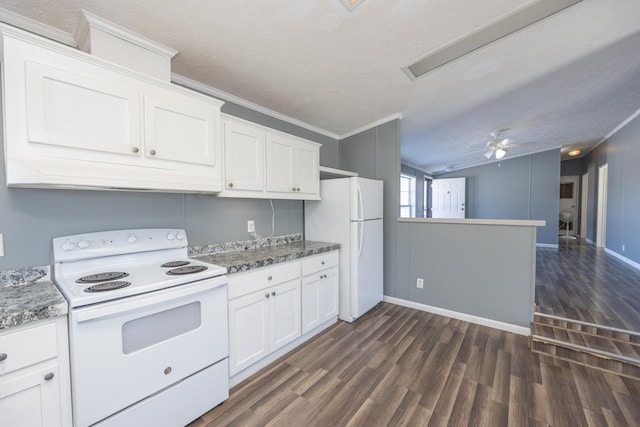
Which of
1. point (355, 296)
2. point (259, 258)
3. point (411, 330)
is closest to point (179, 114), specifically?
point (259, 258)

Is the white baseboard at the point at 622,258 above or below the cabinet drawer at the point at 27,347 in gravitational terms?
below

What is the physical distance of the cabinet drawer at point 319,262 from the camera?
92.4 inches

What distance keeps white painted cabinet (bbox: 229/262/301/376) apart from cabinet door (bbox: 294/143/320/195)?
86 cm

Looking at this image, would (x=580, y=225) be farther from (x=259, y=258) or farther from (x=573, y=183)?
(x=259, y=258)

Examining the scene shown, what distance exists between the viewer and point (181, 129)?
5.48 feet

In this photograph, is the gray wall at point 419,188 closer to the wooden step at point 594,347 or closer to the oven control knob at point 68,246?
the wooden step at point 594,347

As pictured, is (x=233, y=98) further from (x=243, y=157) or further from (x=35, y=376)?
(x=35, y=376)

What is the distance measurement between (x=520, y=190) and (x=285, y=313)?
8.09 metres

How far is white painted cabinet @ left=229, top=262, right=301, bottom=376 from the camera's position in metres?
1.78

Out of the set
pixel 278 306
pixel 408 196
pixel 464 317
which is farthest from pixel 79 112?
pixel 408 196

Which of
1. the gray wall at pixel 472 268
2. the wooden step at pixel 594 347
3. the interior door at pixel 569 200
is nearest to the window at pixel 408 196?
the gray wall at pixel 472 268

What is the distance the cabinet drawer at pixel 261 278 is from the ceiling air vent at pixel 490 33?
2071 mm

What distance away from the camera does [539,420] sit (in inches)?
59.4

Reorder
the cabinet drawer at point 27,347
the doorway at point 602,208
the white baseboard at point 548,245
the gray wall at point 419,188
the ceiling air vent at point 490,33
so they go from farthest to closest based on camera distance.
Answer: the gray wall at point 419,188, the white baseboard at point 548,245, the doorway at point 602,208, the ceiling air vent at point 490,33, the cabinet drawer at point 27,347
